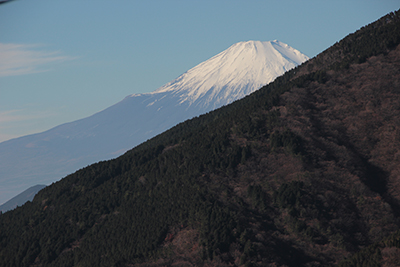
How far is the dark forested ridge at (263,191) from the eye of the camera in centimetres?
5888

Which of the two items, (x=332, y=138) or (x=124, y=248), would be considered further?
(x=332, y=138)

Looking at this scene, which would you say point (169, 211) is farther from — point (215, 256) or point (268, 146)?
point (268, 146)

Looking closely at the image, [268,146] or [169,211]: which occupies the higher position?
[268,146]

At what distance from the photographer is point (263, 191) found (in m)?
67.7

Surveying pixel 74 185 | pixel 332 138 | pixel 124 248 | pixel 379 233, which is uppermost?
pixel 74 185

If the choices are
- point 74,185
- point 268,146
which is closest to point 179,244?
point 268,146

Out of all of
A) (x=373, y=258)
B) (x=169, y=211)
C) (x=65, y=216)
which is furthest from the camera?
(x=65, y=216)

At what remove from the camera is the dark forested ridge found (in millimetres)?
58875

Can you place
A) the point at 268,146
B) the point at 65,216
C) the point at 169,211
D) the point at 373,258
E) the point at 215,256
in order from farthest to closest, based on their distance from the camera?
the point at 65,216 < the point at 268,146 < the point at 169,211 < the point at 215,256 < the point at 373,258

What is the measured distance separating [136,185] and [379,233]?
145 feet

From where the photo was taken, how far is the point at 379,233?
58062 millimetres

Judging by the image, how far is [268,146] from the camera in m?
75.6

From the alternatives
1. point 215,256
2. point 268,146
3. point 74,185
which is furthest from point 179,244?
point 74,185

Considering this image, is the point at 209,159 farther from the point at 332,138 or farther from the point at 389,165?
the point at 389,165
